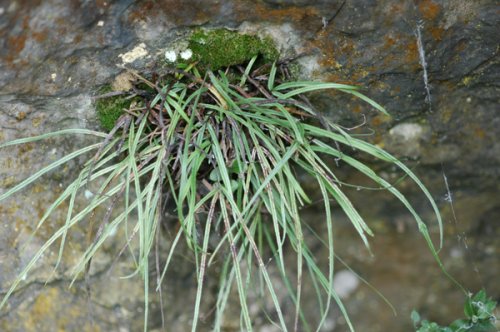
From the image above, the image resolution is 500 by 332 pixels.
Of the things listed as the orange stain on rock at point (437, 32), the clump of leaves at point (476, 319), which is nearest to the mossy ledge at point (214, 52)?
the orange stain on rock at point (437, 32)

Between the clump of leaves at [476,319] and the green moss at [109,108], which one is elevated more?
the green moss at [109,108]

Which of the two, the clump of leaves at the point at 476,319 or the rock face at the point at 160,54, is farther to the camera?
the clump of leaves at the point at 476,319

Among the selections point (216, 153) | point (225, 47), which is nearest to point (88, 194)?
point (216, 153)

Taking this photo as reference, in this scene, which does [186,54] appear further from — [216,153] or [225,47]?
[216,153]

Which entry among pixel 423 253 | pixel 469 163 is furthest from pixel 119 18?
pixel 423 253

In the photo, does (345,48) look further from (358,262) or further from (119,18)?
(358,262)

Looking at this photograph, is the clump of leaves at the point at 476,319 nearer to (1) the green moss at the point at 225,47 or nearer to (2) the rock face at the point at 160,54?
(2) the rock face at the point at 160,54
